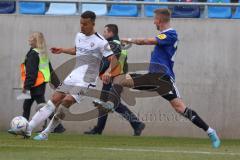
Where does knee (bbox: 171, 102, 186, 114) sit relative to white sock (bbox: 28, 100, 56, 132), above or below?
above

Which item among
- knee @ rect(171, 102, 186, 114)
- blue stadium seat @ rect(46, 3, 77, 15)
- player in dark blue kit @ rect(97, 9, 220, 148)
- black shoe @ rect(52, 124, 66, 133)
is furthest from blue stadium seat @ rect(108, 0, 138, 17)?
knee @ rect(171, 102, 186, 114)

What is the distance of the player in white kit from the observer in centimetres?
1320

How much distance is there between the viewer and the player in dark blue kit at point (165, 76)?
42.1 feet

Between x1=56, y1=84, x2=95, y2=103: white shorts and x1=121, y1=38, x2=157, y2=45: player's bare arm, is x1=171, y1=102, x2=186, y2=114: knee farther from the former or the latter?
x1=56, y1=84, x2=95, y2=103: white shorts

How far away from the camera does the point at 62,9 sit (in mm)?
18281

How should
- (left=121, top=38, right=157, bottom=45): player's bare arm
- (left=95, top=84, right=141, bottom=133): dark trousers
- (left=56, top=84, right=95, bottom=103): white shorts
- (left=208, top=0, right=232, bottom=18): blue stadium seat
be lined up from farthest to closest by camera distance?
(left=208, top=0, right=232, bottom=18): blue stadium seat, (left=95, top=84, right=141, bottom=133): dark trousers, (left=56, top=84, right=95, bottom=103): white shorts, (left=121, top=38, right=157, bottom=45): player's bare arm

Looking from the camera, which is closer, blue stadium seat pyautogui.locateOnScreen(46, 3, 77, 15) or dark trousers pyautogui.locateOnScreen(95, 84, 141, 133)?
dark trousers pyautogui.locateOnScreen(95, 84, 141, 133)

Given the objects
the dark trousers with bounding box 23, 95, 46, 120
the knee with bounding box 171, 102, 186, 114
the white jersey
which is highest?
the white jersey

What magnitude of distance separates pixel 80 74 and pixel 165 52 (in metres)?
1.43

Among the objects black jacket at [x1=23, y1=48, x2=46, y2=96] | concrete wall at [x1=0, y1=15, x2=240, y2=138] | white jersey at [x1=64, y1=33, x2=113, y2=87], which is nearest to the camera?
white jersey at [x1=64, y1=33, x2=113, y2=87]

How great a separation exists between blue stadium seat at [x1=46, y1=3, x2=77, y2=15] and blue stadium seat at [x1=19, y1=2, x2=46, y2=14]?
169 millimetres

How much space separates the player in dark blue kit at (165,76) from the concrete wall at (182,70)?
4617 millimetres

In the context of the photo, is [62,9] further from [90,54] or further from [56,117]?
[56,117]

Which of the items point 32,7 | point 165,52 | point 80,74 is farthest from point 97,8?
point 165,52
